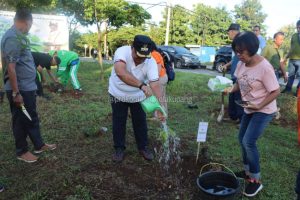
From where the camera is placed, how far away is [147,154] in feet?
13.3

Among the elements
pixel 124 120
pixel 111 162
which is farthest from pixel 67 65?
pixel 111 162

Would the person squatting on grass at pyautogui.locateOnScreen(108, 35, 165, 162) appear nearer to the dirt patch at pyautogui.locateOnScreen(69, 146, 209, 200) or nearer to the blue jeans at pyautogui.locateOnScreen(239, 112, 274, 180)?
the dirt patch at pyautogui.locateOnScreen(69, 146, 209, 200)

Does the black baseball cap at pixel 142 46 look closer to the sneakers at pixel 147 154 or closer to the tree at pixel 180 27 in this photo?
the sneakers at pixel 147 154

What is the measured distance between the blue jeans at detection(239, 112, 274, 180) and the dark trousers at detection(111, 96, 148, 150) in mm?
1289

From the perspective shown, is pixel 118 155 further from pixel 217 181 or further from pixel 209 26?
pixel 209 26

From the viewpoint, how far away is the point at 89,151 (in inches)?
169

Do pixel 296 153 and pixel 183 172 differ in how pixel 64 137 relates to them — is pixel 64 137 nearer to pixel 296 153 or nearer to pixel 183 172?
pixel 183 172

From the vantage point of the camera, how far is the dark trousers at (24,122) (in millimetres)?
3707

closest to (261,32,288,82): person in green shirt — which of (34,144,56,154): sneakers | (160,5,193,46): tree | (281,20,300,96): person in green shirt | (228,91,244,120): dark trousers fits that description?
(281,20,300,96): person in green shirt

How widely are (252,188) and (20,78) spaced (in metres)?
2.92

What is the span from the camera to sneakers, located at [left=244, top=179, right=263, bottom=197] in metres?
3.27

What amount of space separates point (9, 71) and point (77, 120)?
8.12 feet

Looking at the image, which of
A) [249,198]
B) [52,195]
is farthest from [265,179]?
[52,195]

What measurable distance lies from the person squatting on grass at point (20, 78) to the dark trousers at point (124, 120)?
104 centimetres
